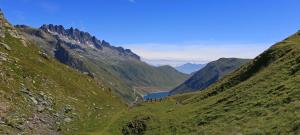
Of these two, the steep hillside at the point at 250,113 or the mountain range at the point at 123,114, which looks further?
the mountain range at the point at 123,114

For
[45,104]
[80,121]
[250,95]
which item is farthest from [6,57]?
[250,95]

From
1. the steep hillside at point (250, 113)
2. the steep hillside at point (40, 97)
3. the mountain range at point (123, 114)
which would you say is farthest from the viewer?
the steep hillside at point (40, 97)

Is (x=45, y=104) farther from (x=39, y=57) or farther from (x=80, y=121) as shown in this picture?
(x=39, y=57)

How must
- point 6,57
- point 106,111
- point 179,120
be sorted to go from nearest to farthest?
point 179,120, point 6,57, point 106,111

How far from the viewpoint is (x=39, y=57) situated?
245ft

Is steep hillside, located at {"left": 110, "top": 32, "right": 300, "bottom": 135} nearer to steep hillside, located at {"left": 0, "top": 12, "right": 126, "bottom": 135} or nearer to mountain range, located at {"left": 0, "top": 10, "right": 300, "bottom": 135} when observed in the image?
mountain range, located at {"left": 0, "top": 10, "right": 300, "bottom": 135}

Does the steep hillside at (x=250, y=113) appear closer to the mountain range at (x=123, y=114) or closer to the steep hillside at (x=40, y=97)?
the mountain range at (x=123, y=114)

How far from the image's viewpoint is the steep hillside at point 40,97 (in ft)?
155

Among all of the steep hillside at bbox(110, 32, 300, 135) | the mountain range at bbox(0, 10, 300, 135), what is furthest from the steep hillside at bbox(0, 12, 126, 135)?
the steep hillside at bbox(110, 32, 300, 135)

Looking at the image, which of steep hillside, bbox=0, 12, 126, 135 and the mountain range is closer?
the mountain range

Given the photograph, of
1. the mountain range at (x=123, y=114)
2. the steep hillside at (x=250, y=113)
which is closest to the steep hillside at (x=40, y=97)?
the mountain range at (x=123, y=114)

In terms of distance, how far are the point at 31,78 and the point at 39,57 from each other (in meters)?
15.2

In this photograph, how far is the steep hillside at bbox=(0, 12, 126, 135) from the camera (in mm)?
47094

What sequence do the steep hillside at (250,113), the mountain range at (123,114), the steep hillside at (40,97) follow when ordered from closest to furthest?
the steep hillside at (250,113) < the mountain range at (123,114) < the steep hillside at (40,97)
